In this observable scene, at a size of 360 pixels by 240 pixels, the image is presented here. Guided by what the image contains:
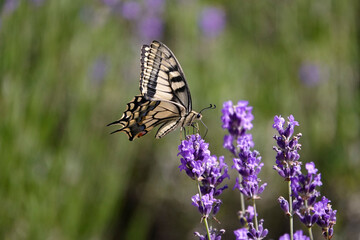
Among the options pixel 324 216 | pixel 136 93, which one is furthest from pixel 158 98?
pixel 136 93

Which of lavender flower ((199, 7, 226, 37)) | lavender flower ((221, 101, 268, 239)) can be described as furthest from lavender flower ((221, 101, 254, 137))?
lavender flower ((199, 7, 226, 37))

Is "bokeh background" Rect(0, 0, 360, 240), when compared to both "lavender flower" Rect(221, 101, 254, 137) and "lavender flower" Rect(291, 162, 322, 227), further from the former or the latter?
"lavender flower" Rect(291, 162, 322, 227)

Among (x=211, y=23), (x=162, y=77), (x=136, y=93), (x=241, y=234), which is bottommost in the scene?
(x=241, y=234)

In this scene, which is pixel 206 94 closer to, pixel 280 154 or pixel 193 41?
pixel 193 41

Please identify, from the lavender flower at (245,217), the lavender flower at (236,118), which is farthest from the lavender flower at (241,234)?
the lavender flower at (236,118)

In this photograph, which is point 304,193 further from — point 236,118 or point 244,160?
point 236,118

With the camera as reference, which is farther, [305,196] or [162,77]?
[162,77]
